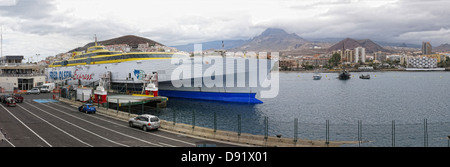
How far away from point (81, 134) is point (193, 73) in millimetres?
26043

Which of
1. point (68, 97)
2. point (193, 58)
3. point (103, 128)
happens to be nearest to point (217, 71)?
point (193, 58)

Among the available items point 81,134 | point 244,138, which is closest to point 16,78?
point 81,134

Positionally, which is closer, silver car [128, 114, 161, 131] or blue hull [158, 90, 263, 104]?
silver car [128, 114, 161, 131]

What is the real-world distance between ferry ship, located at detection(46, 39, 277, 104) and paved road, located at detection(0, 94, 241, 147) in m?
20.4

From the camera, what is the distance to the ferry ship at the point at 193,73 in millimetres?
42750

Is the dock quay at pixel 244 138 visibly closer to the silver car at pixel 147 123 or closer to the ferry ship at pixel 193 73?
the silver car at pixel 147 123

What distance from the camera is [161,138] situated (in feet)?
54.6

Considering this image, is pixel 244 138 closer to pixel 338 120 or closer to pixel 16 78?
pixel 338 120

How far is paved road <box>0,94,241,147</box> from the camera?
1543 cm

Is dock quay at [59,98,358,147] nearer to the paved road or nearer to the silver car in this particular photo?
the paved road

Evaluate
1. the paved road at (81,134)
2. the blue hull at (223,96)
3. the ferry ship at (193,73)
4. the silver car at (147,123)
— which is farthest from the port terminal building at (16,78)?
the silver car at (147,123)

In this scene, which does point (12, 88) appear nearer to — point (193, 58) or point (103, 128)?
point (193, 58)

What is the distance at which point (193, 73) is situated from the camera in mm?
43250

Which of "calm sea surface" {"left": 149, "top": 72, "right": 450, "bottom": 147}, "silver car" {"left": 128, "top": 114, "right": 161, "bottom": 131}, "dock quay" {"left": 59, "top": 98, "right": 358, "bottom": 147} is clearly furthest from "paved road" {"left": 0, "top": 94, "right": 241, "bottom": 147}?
"calm sea surface" {"left": 149, "top": 72, "right": 450, "bottom": 147}
